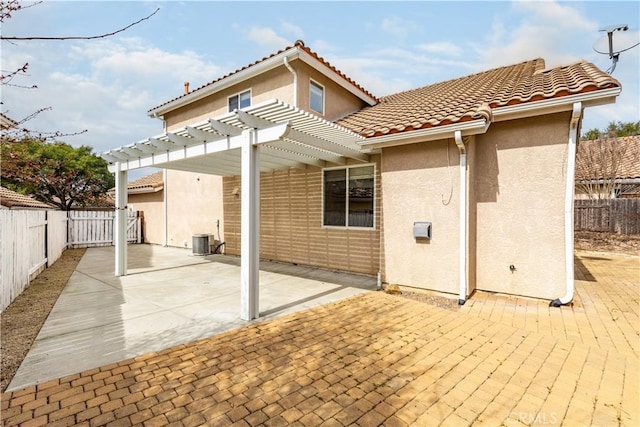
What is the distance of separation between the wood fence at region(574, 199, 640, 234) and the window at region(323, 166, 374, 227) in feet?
42.5

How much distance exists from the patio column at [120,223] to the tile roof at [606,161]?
21.5 metres

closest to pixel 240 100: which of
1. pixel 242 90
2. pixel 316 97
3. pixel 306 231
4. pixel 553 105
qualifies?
pixel 242 90

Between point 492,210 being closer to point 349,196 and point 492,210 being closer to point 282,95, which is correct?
point 349,196

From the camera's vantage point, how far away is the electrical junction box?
671cm

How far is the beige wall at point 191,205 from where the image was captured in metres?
13.5

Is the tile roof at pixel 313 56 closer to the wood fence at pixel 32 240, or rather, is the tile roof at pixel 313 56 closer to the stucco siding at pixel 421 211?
the stucco siding at pixel 421 211

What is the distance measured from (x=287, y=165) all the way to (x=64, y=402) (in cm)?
810

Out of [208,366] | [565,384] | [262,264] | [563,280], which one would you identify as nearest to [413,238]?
[563,280]

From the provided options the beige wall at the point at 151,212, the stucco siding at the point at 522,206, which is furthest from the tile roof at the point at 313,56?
the beige wall at the point at 151,212

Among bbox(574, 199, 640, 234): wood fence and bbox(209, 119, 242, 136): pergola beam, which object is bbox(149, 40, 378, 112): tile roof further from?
bbox(574, 199, 640, 234): wood fence

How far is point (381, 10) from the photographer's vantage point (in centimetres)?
866

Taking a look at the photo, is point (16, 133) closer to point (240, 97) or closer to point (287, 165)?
point (287, 165)

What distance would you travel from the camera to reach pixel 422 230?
6750mm

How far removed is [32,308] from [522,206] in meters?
10.2
